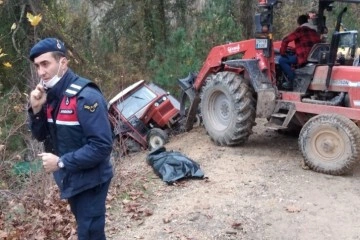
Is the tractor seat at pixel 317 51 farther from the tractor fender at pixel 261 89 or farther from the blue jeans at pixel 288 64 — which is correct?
the tractor fender at pixel 261 89

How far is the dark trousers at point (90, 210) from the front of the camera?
12.3ft

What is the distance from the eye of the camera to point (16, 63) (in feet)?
41.4

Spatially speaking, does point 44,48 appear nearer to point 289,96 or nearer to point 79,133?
point 79,133

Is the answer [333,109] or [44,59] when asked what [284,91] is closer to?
[333,109]

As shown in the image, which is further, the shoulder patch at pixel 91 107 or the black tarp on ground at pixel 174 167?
the black tarp on ground at pixel 174 167

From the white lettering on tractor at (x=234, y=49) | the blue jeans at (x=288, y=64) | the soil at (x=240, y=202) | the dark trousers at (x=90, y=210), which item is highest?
the white lettering on tractor at (x=234, y=49)

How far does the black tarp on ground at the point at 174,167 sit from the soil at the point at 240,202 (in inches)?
3.5

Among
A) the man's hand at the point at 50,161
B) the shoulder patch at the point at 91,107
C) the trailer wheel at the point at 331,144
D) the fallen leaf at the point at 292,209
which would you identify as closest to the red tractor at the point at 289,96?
the trailer wheel at the point at 331,144

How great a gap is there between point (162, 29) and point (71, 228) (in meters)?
12.9

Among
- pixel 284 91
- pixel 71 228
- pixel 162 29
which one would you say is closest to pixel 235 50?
pixel 284 91

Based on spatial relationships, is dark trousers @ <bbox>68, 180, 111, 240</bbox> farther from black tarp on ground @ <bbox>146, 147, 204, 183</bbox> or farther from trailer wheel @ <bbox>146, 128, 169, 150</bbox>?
trailer wheel @ <bbox>146, 128, 169, 150</bbox>

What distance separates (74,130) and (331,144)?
441 cm

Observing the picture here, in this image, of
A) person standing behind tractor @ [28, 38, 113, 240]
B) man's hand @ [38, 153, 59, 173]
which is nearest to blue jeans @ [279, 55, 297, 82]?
person standing behind tractor @ [28, 38, 113, 240]

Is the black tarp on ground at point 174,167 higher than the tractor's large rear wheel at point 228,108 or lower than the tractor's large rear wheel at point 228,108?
lower
